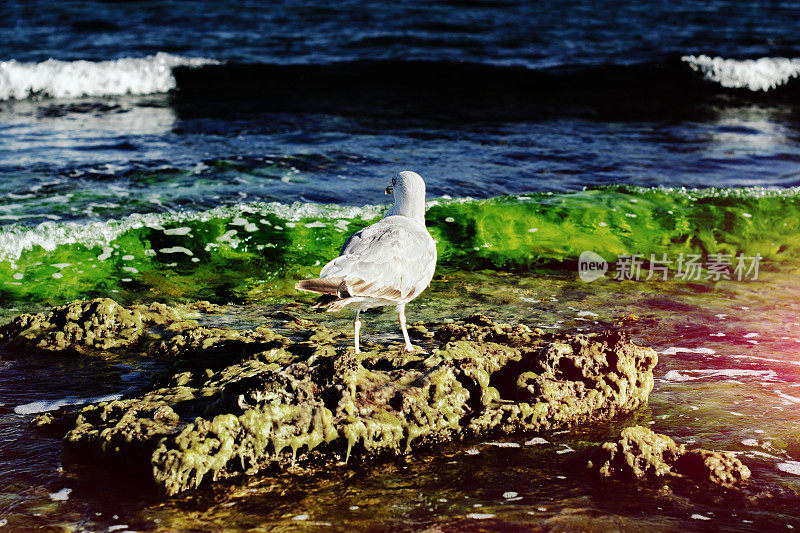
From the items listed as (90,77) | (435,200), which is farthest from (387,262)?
(90,77)

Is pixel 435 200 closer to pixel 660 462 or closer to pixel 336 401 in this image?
pixel 336 401

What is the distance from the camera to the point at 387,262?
3.90 metres

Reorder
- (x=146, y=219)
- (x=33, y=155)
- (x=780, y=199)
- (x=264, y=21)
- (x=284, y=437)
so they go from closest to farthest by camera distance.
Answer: (x=284, y=437), (x=146, y=219), (x=780, y=199), (x=33, y=155), (x=264, y=21)

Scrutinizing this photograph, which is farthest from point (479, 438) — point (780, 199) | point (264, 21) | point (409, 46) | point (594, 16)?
point (594, 16)

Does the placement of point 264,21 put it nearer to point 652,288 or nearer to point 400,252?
point 652,288

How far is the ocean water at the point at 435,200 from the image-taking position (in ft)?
10.2

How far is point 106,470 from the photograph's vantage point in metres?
3.20

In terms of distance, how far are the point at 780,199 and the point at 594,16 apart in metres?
14.5

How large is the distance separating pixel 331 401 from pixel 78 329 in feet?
6.79

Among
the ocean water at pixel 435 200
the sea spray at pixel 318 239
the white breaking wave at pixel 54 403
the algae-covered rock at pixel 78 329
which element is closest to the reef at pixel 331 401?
the ocean water at pixel 435 200

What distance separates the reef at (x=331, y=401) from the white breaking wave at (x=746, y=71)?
14.7 meters

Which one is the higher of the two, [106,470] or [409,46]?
[409,46]

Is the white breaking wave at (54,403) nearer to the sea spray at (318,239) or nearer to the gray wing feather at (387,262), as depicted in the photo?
the gray wing feather at (387,262)

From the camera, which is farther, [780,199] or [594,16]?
[594,16]
